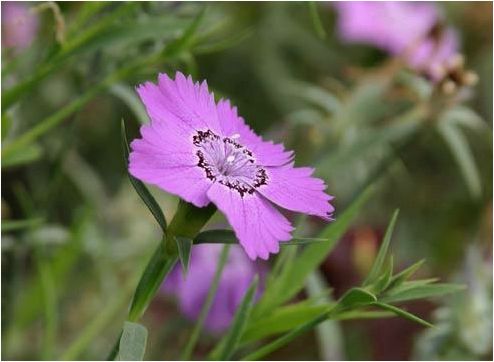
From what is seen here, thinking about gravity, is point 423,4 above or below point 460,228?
above

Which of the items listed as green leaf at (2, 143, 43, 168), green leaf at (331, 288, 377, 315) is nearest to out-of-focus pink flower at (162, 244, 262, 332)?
green leaf at (2, 143, 43, 168)

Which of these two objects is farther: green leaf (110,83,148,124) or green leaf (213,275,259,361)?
green leaf (110,83,148,124)

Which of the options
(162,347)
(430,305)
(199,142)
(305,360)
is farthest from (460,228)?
(199,142)

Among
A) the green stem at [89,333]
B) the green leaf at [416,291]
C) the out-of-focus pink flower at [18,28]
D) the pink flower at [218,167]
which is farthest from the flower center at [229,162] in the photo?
the out-of-focus pink flower at [18,28]

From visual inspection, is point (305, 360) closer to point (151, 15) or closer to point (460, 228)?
point (460, 228)

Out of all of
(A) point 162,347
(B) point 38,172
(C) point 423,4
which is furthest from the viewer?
(C) point 423,4

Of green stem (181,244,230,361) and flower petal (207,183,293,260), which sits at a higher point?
flower petal (207,183,293,260)

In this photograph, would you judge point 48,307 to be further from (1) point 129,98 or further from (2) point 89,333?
(1) point 129,98

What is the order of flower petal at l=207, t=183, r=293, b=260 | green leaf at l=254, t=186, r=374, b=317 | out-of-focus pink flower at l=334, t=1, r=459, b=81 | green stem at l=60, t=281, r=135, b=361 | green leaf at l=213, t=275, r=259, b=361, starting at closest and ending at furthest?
flower petal at l=207, t=183, r=293, b=260 < green leaf at l=213, t=275, r=259, b=361 < green leaf at l=254, t=186, r=374, b=317 < green stem at l=60, t=281, r=135, b=361 < out-of-focus pink flower at l=334, t=1, r=459, b=81

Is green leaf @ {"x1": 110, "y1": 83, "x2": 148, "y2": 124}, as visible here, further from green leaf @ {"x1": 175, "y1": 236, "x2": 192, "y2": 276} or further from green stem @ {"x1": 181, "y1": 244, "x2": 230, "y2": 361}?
green leaf @ {"x1": 175, "y1": 236, "x2": 192, "y2": 276}
